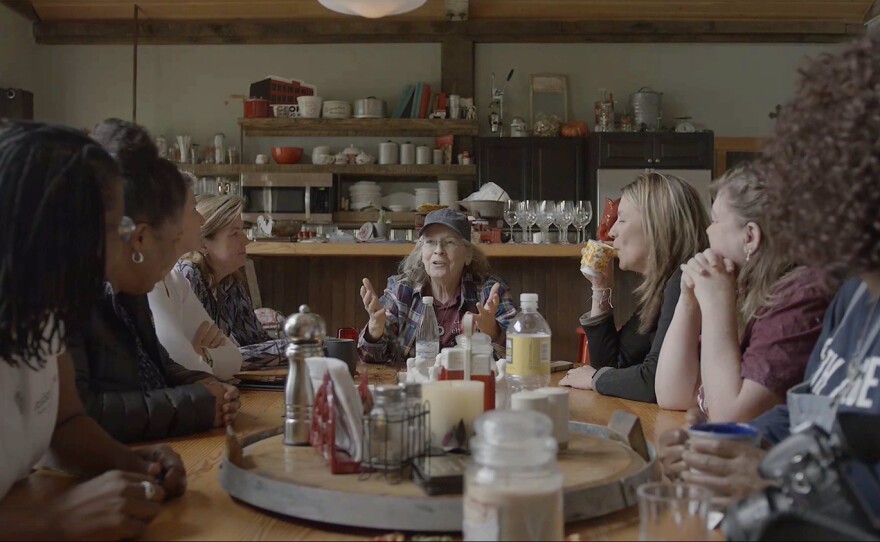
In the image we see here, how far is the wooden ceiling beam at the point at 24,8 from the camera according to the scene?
8.06 metres

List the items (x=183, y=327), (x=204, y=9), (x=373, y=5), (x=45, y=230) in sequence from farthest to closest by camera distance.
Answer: (x=204, y=9) < (x=373, y=5) < (x=183, y=327) < (x=45, y=230)

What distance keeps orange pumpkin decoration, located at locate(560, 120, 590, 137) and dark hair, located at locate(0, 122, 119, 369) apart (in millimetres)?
7108

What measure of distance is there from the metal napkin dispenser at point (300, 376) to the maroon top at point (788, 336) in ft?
2.85

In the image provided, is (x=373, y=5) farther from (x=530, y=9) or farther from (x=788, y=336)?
(x=530, y=9)

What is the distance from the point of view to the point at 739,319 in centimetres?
200

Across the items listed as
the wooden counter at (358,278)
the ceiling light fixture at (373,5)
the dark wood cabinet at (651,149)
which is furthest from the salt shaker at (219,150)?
the ceiling light fixture at (373,5)

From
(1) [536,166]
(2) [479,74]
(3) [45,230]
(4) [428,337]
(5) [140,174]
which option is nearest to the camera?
(3) [45,230]

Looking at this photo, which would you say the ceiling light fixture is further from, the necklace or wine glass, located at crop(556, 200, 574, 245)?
the necklace

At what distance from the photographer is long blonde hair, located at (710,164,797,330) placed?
6.25ft

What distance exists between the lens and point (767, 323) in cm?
177

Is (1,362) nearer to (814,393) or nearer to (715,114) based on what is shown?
(814,393)

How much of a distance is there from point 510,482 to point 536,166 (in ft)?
23.5

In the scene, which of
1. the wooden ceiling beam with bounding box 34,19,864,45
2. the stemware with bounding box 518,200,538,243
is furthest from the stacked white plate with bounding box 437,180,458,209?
the stemware with bounding box 518,200,538,243

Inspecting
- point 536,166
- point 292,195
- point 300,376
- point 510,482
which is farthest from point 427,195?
point 510,482
